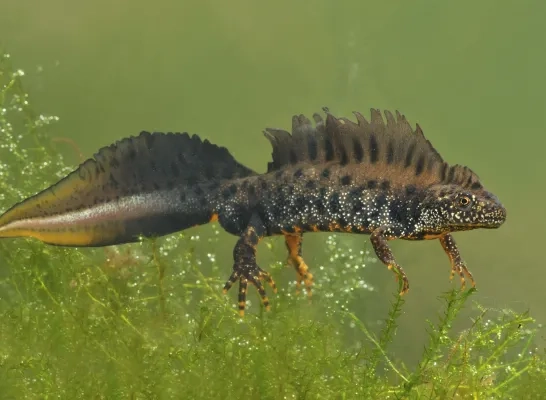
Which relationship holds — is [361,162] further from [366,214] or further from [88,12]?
[88,12]

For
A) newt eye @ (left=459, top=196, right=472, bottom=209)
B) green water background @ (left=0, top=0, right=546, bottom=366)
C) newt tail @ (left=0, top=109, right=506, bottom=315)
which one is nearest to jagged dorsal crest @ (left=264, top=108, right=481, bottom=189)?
newt tail @ (left=0, top=109, right=506, bottom=315)

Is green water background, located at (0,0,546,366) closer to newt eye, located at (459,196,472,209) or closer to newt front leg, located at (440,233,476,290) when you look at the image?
newt front leg, located at (440,233,476,290)

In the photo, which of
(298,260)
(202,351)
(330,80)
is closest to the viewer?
(202,351)

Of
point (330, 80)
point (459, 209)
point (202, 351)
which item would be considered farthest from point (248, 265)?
point (330, 80)

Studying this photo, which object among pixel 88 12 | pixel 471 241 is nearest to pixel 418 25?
pixel 471 241

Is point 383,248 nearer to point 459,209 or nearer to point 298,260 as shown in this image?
point 459,209

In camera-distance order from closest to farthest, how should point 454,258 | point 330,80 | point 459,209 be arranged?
point 459,209, point 454,258, point 330,80
